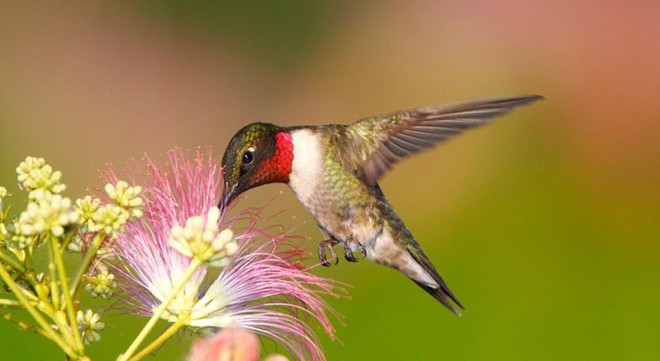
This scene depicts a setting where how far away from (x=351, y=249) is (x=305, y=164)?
6.4 inches

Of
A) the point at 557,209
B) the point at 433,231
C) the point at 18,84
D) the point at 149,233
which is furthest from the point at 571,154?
the point at 149,233

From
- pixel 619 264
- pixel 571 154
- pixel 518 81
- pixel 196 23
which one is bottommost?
pixel 619 264

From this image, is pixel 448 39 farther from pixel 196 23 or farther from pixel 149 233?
pixel 149 233

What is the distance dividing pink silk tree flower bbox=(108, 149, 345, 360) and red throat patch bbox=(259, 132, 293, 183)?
234mm

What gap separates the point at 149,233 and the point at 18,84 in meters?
3.29

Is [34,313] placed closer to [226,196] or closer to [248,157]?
[226,196]

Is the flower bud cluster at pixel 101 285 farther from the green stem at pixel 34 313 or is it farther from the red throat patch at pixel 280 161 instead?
the red throat patch at pixel 280 161

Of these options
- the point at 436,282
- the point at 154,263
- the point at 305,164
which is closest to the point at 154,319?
the point at 154,263

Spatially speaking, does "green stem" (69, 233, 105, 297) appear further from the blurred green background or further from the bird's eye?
the blurred green background

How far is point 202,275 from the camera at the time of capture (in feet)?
3.84

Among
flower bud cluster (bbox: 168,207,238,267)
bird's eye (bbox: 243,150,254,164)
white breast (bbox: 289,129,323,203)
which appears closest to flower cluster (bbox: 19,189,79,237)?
flower bud cluster (bbox: 168,207,238,267)

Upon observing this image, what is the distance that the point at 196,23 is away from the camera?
4.56 metres

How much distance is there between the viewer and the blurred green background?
3279mm

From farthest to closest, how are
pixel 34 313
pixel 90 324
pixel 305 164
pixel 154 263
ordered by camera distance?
pixel 305 164 < pixel 154 263 < pixel 90 324 < pixel 34 313
